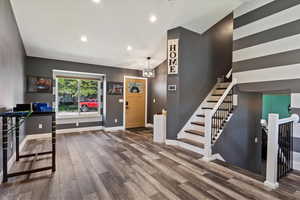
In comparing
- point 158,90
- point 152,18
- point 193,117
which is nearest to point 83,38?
point 152,18

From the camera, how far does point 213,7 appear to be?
3572 millimetres

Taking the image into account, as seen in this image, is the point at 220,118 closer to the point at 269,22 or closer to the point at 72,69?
the point at 269,22

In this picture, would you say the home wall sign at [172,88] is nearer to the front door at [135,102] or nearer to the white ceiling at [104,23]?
the white ceiling at [104,23]

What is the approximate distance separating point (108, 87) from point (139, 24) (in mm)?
2925

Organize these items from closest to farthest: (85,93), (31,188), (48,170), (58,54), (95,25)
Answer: (31,188), (48,170), (95,25), (58,54), (85,93)

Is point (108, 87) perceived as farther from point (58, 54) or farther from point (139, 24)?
point (139, 24)

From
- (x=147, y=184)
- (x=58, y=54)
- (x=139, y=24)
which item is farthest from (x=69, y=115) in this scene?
(x=147, y=184)

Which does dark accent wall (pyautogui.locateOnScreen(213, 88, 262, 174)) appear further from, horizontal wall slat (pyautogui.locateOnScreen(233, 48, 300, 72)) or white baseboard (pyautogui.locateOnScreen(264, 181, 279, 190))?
white baseboard (pyautogui.locateOnScreen(264, 181, 279, 190))

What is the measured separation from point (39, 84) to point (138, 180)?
4.42 metres

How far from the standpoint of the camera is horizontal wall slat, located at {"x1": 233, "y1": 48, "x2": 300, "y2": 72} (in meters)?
2.87

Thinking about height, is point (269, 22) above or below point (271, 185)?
above

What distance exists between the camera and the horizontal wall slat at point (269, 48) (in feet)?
9.39

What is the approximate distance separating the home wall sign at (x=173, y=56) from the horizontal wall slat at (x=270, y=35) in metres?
1.55

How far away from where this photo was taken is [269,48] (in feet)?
10.6
